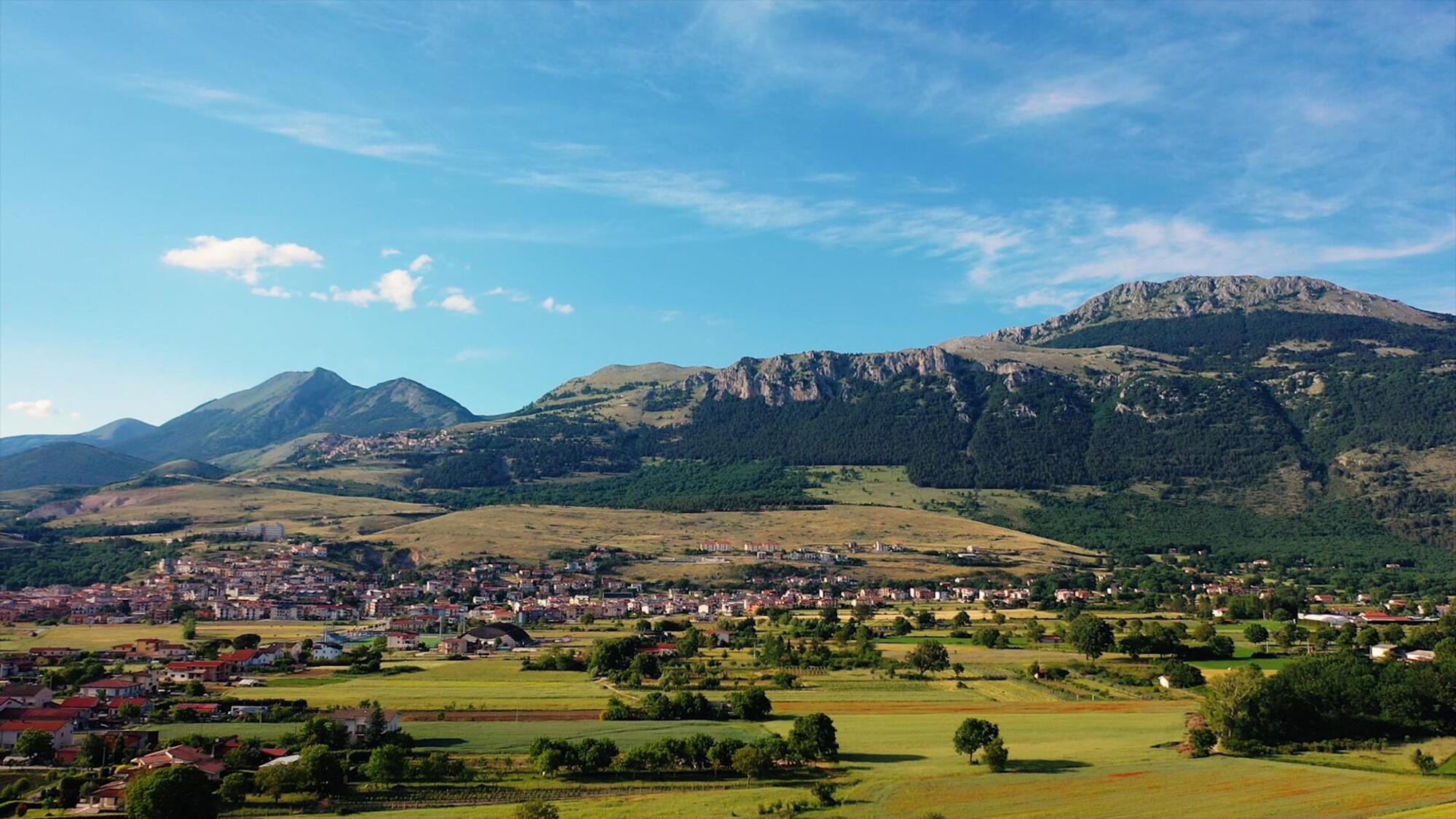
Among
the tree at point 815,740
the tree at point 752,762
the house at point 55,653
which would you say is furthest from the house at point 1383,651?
the house at point 55,653

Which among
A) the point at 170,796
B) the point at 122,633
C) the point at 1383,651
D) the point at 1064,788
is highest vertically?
the point at 170,796

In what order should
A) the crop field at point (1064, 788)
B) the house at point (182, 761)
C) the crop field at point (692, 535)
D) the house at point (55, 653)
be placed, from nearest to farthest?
the crop field at point (1064, 788) < the house at point (182, 761) < the house at point (55, 653) < the crop field at point (692, 535)

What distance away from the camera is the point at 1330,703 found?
53312 mm

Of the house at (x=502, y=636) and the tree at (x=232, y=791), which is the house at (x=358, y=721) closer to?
the tree at (x=232, y=791)

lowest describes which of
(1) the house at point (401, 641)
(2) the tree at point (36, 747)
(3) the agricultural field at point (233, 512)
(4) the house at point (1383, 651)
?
(1) the house at point (401, 641)

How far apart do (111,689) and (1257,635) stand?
287 feet

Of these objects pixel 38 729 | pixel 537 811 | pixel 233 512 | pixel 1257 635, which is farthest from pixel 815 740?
pixel 233 512

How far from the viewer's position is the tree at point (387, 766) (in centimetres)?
4031

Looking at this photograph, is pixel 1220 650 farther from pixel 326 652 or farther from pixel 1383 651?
pixel 326 652

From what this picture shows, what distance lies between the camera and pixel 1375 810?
3531cm

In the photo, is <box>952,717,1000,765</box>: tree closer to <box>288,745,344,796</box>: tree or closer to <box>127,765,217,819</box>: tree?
<box>288,745,344,796</box>: tree

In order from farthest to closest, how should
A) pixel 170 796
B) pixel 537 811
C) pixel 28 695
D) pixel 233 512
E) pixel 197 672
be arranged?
pixel 233 512
pixel 197 672
pixel 28 695
pixel 170 796
pixel 537 811

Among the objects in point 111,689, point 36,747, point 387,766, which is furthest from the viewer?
point 111,689

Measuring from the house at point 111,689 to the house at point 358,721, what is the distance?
18.6 m
